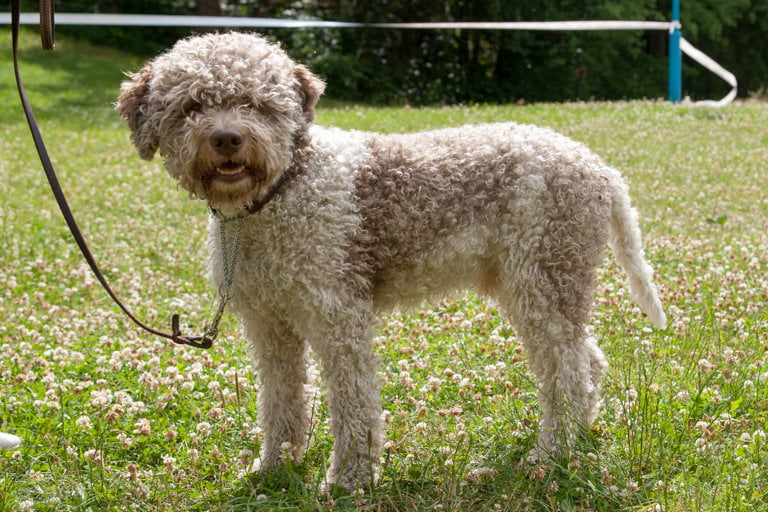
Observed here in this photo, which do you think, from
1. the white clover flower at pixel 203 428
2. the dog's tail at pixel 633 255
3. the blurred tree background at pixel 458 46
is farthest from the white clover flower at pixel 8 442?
the blurred tree background at pixel 458 46

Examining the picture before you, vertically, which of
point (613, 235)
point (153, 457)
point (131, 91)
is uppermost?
point (131, 91)

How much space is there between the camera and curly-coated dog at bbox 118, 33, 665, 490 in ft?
10.0

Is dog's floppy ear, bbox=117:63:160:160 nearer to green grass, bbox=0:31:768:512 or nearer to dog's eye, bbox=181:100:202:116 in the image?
Answer: dog's eye, bbox=181:100:202:116

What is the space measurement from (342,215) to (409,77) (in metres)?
20.8

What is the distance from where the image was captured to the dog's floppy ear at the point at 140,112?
3.15 m

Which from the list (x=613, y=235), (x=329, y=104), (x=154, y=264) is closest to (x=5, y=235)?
(x=154, y=264)

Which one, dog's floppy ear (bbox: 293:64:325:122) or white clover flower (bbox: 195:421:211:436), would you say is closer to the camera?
dog's floppy ear (bbox: 293:64:325:122)

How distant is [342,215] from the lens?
10.7 ft

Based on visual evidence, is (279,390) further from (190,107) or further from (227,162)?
(190,107)

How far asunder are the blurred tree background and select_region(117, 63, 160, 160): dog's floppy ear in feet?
60.4

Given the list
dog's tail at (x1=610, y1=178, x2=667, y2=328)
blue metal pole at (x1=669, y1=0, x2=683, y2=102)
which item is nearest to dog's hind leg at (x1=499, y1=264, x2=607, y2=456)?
dog's tail at (x1=610, y1=178, x2=667, y2=328)

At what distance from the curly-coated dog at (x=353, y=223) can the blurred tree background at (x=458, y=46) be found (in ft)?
59.5

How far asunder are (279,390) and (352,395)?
498 millimetres

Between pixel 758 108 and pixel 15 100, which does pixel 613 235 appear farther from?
pixel 15 100
